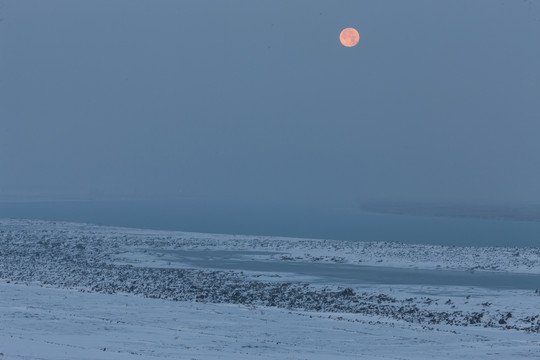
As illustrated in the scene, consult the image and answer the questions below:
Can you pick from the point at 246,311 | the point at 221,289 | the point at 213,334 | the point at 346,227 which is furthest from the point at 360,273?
the point at 346,227

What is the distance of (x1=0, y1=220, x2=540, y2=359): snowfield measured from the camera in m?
14.9

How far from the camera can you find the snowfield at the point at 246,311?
14.9 meters

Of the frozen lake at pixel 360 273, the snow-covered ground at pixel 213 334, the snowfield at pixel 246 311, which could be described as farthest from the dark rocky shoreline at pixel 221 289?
the frozen lake at pixel 360 273

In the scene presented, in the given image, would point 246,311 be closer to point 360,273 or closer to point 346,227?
point 360,273

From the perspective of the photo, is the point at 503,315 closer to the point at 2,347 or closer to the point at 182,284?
the point at 182,284

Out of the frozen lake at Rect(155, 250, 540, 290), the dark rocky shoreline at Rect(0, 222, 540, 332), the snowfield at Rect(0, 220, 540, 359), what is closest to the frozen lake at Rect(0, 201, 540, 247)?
the frozen lake at Rect(155, 250, 540, 290)

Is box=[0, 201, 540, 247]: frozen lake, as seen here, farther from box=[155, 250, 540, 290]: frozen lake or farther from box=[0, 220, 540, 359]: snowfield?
box=[0, 220, 540, 359]: snowfield

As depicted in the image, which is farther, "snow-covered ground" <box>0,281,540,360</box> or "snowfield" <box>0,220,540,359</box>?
"snowfield" <box>0,220,540,359</box>

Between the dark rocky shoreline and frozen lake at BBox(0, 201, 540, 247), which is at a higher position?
frozen lake at BBox(0, 201, 540, 247)

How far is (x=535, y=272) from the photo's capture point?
34875 millimetres

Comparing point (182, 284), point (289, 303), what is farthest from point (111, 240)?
point (289, 303)

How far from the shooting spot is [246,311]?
20469 mm

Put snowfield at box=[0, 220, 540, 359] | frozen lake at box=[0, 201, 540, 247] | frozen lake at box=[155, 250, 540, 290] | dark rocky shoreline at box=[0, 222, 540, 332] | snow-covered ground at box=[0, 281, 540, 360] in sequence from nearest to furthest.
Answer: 1. snow-covered ground at box=[0, 281, 540, 360]
2. snowfield at box=[0, 220, 540, 359]
3. dark rocky shoreline at box=[0, 222, 540, 332]
4. frozen lake at box=[155, 250, 540, 290]
5. frozen lake at box=[0, 201, 540, 247]

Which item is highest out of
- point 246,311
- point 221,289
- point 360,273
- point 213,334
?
point 360,273
